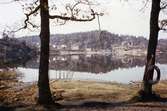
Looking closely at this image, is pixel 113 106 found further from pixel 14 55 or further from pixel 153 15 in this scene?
pixel 14 55

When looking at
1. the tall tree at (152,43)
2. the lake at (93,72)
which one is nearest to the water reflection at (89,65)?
the lake at (93,72)

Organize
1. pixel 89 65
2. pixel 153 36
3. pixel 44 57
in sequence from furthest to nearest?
pixel 89 65 < pixel 153 36 < pixel 44 57

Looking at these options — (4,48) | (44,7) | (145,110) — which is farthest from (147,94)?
(4,48)

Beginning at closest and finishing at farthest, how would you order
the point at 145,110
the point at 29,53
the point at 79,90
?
the point at 145,110
the point at 79,90
the point at 29,53

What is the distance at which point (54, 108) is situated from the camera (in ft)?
67.6

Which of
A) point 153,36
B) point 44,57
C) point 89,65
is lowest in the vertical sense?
point 89,65

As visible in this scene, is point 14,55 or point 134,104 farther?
point 14,55

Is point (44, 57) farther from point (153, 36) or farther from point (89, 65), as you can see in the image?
point (89, 65)

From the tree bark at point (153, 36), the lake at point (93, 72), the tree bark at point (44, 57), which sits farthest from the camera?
the lake at point (93, 72)

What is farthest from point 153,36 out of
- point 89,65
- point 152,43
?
point 89,65

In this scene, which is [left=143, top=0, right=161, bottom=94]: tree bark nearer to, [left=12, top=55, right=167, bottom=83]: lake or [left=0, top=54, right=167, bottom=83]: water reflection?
[left=12, top=55, right=167, bottom=83]: lake

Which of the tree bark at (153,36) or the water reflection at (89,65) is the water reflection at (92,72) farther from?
the tree bark at (153,36)

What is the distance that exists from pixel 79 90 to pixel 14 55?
133 meters

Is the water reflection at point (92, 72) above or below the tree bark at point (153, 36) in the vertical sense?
below
